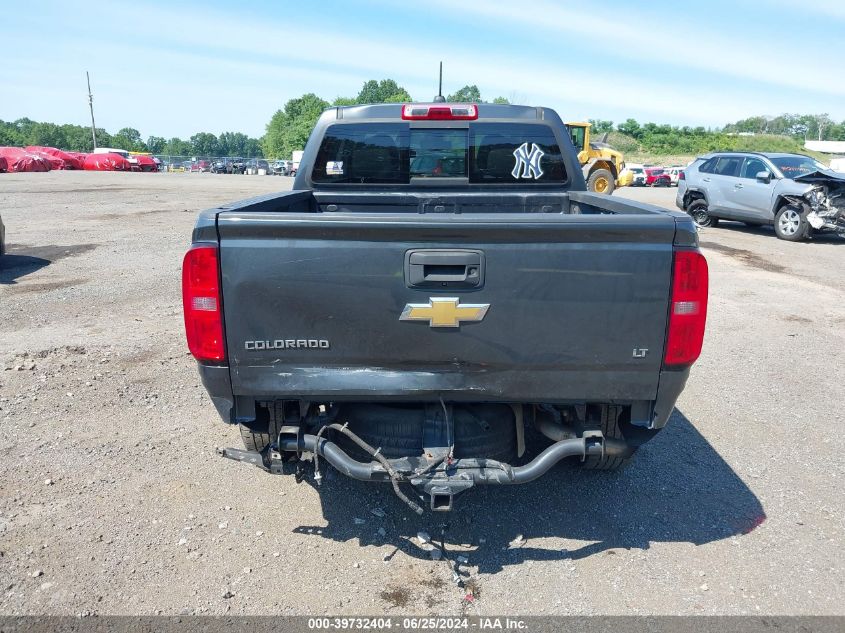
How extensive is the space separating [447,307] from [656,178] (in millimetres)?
45881

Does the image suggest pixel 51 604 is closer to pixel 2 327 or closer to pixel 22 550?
pixel 22 550

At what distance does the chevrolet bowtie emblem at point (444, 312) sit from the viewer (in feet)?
9.57

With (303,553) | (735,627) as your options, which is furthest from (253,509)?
(735,627)

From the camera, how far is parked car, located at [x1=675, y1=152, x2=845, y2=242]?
14453 millimetres

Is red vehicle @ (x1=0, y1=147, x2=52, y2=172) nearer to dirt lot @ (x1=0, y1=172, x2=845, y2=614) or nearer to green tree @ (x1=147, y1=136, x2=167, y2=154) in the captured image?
dirt lot @ (x1=0, y1=172, x2=845, y2=614)

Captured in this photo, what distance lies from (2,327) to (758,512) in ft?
23.8

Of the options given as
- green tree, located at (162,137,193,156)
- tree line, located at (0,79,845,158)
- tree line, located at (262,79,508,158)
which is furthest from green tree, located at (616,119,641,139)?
green tree, located at (162,137,193,156)

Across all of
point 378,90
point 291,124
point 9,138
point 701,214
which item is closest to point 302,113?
point 291,124

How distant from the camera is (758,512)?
12.7ft

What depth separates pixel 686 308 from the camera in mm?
2965

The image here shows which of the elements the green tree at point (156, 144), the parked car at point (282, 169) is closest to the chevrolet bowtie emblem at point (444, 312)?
the parked car at point (282, 169)

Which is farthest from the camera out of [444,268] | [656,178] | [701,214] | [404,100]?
[404,100]

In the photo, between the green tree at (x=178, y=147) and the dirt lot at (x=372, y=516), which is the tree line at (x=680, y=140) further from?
Result: the green tree at (x=178, y=147)

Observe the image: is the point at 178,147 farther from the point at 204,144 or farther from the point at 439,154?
the point at 439,154
